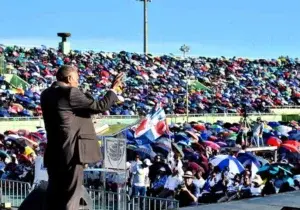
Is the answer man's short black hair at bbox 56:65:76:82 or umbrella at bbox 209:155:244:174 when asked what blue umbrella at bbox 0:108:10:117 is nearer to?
umbrella at bbox 209:155:244:174

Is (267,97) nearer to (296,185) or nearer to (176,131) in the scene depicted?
(176,131)

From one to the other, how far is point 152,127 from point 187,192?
196 inches

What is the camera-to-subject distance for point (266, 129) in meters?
27.2

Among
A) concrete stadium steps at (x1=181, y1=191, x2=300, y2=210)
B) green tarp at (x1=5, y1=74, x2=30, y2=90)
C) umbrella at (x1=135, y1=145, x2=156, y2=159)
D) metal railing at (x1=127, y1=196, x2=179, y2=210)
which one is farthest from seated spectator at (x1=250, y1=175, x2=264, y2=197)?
green tarp at (x1=5, y1=74, x2=30, y2=90)

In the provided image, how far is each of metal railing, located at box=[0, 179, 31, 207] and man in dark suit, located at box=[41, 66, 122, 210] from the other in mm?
6616

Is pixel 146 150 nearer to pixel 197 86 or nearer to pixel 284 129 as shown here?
pixel 284 129

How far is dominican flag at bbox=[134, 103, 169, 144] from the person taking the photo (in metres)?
16.2

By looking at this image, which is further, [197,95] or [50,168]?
[197,95]

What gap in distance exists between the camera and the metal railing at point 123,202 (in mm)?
9229

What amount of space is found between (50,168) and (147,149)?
12.9 metres

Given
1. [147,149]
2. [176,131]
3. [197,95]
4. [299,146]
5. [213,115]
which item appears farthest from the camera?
[197,95]

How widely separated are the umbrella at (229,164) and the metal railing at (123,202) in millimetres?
5529

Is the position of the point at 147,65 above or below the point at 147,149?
above

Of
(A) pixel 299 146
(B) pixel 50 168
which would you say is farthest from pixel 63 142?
(A) pixel 299 146
